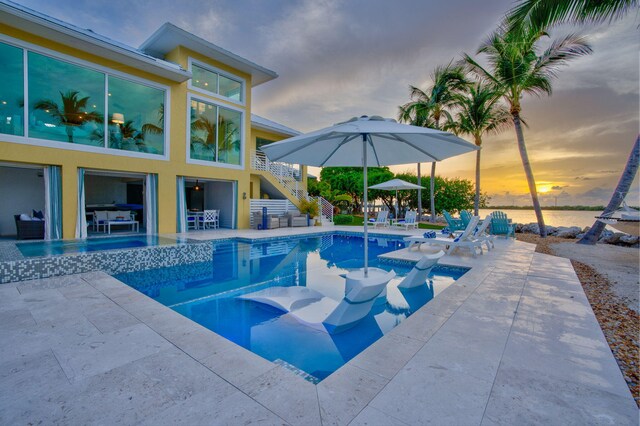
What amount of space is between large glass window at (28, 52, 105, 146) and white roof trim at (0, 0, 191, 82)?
737 millimetres

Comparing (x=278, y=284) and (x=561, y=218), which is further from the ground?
(x=561, y=218)

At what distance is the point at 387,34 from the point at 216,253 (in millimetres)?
11653

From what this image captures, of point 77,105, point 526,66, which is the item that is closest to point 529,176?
point 526,66

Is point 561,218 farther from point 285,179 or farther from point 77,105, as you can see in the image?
point 77,105

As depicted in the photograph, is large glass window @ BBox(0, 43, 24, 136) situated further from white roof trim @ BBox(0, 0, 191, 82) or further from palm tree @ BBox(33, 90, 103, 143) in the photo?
white roof trim @ BBox(0, 0, 191, 82)

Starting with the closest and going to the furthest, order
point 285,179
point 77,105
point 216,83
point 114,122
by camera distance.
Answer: point 77,105 → point 114,122 → point 216,83 → point 285,179

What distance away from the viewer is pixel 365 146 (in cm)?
488

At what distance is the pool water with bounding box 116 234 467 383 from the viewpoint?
12.2 feet

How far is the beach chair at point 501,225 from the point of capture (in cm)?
1258

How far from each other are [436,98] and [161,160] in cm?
1692

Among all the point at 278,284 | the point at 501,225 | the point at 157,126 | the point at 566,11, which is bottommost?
the point at 278,284

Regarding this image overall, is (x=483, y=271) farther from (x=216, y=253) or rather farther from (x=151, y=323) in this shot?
(x=216, y=253)

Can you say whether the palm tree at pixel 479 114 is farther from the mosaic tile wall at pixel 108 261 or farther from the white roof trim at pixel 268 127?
the mosaic tile wall at pixel 108 261

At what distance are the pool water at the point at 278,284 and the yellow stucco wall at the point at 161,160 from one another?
3.86 metres
